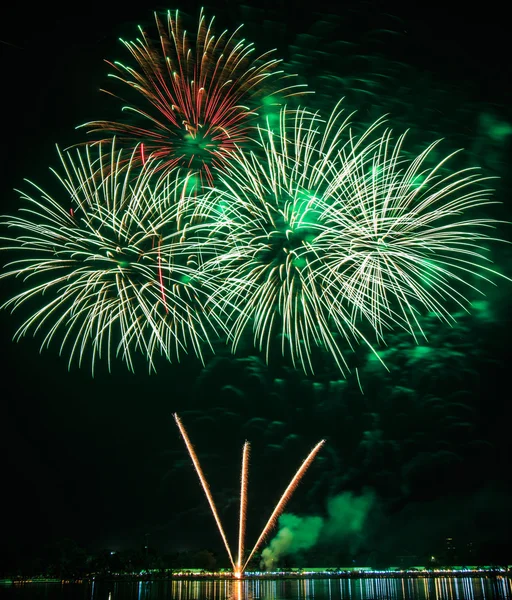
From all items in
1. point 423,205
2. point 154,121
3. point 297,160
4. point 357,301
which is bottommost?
point 357,301

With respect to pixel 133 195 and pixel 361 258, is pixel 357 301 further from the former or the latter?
pixel 133 195

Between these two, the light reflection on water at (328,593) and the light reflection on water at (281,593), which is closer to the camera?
the light reflection on water at (328,593)

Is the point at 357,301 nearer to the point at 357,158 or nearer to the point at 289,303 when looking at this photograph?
the point at 289,303

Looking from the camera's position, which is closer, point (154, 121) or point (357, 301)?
point (154, 121)

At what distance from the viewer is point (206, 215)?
22141mm

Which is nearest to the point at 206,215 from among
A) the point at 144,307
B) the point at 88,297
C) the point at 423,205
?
the point at 144,307

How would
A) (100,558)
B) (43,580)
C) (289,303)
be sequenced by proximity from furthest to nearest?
Result: (100,558) < (43,580) < (289,303)

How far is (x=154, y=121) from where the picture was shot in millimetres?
20750

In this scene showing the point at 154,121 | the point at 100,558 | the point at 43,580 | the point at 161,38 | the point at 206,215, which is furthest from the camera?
the point at 100,558

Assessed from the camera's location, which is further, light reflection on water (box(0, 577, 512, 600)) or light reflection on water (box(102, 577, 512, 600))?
light reflection on water (box(0, 577, 512, 600))

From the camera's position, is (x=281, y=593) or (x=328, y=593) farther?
(x=328, y=593)

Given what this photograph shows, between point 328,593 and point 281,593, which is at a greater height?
point 281,593

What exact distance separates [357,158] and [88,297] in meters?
11.4

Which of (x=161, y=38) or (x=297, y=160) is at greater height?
(x=161, y=38)
